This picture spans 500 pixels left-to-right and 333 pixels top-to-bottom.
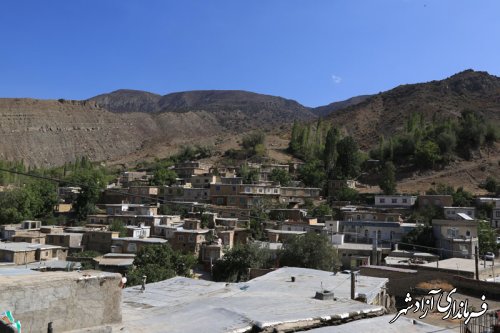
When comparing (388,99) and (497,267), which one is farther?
(388,99)

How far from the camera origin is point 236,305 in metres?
9.09

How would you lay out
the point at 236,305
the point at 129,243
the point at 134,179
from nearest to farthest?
the point at 236,305, the point at 129,243, the point at 134,179

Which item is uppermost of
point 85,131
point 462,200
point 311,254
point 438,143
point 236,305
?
point 85,131

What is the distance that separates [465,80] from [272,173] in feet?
242

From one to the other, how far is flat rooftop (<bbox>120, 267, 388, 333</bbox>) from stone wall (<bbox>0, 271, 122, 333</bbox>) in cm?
48

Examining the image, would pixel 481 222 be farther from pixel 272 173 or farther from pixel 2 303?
pixel 2 303

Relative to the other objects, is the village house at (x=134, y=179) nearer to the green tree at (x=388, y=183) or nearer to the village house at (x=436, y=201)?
the green tree at (x=388, y=183)

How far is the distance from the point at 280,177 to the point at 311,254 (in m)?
27.2

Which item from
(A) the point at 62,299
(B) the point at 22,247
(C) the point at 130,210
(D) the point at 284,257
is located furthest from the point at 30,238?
(A) the point at 62,299

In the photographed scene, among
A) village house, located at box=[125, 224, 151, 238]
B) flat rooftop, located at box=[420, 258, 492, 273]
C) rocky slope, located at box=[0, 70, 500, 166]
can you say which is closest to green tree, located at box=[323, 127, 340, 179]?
village house, located at box=[125, 224, 151, 238]

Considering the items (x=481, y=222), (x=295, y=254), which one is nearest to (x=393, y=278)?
(x=295, y=254)

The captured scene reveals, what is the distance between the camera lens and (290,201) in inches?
1813

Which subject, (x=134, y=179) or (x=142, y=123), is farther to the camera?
(x=142, y=123)

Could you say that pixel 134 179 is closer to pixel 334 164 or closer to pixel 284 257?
pixel 334 164
